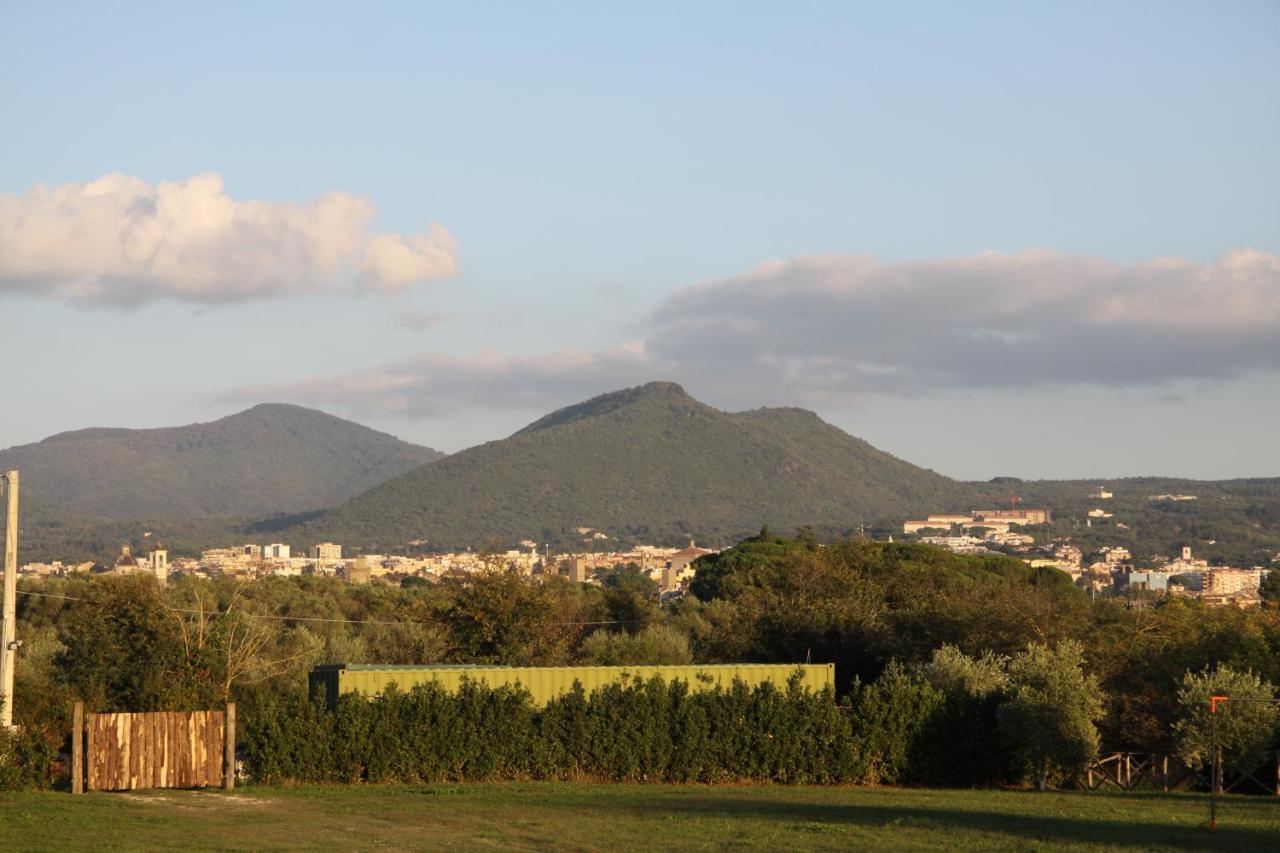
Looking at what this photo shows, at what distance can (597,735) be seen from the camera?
91.2 feet

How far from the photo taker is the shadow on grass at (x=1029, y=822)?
18.9 meters

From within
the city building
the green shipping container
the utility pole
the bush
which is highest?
the utility pole

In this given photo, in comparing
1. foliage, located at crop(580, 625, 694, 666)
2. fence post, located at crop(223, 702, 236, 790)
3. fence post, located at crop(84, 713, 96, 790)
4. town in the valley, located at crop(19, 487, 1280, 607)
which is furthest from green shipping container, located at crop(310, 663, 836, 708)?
town in the valley, located at crop(19, 487, 1280, 607)

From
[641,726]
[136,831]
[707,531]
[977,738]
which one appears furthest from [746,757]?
[707,531]

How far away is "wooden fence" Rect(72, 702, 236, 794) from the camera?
78.2 ft

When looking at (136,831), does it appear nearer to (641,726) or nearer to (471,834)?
(471,834)

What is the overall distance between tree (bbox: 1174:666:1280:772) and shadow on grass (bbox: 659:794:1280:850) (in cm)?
269

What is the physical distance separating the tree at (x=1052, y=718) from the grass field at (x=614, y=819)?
5.08ft

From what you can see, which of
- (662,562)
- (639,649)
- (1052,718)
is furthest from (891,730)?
(662,562)

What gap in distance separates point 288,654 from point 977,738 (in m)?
28.2

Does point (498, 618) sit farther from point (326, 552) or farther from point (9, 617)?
point (326, 552)

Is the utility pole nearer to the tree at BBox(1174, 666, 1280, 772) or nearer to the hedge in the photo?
the hedge

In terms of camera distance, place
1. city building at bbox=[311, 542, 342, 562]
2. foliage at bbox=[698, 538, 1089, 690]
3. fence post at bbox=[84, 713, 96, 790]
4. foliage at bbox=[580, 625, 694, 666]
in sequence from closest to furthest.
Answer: fence post at bbox=[84, 713, 96, 790] → foliage at bbox=[698, 538, 1089, 690] → foliage at bbox=[580, 625, 694, 666] → city building at bbox=[311, 542, 342, 562]

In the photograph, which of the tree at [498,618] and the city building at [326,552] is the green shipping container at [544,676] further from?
the city building at [326,552]
